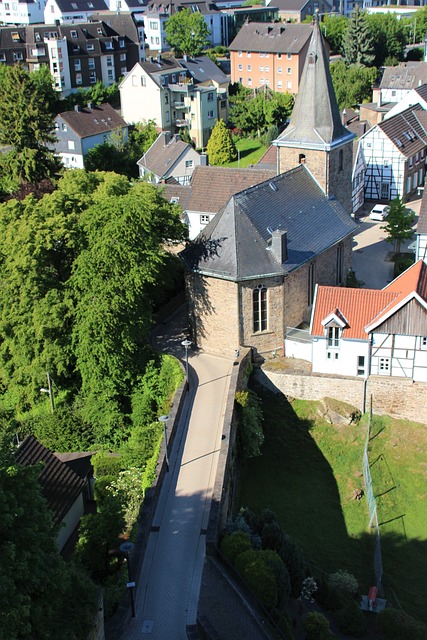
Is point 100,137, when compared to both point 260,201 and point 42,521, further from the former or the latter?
point 42,521

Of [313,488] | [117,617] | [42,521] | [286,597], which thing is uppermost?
[42,521]

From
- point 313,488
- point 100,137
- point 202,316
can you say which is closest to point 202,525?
point 313,488

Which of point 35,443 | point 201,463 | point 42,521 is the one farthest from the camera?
point 35,443

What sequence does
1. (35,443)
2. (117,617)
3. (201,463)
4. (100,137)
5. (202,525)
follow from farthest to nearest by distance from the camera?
(100,137), (35,443), (201,463), (202,525), (117,617)

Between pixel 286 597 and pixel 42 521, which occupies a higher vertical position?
pixel 42 521

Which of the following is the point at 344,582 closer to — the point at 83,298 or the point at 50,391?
the point at 50,391

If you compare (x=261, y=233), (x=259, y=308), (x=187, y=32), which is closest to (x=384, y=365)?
(x=259, y=308)
